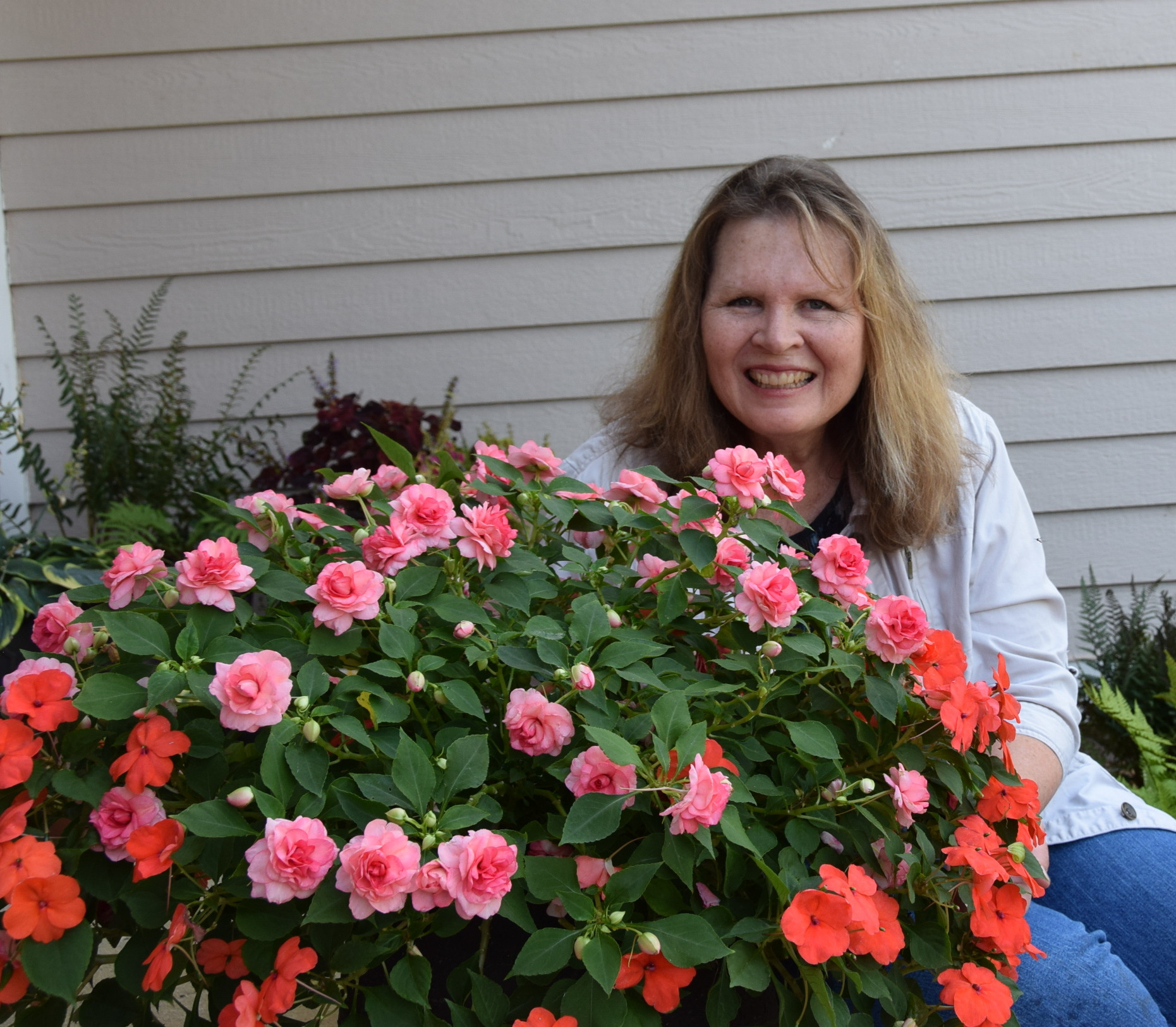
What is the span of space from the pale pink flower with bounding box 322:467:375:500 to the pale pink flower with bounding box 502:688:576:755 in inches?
14.5

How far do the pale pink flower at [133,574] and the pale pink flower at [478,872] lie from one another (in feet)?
1.29

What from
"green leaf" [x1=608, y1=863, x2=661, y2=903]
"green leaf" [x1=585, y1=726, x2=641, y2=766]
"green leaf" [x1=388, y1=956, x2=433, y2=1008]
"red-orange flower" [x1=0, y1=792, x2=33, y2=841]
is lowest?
"green leaf" [x1=388, y1=956, x2=433, y2=1008]

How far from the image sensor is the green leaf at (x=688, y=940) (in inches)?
29.5

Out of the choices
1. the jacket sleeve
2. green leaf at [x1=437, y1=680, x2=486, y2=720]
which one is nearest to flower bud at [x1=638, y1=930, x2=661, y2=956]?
green leaf at [x1=437, y1=680, x2=486, y2=720]

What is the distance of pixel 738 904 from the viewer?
0.88m

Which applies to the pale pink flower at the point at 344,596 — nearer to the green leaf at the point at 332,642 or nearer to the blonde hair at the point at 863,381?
the green leaf at the point at 332,642

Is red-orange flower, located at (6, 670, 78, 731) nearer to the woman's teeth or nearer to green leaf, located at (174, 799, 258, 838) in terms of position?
green leaf, located at (174, 799, 258, 838)

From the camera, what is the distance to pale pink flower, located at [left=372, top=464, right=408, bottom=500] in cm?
119

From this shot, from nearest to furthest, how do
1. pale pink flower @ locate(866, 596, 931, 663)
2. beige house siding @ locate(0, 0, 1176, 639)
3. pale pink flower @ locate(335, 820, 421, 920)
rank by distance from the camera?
1. pale pink flower @ locate(335, 820, 421, 920)
2. pale pink flower @ locate(866, 596, 931, 663)
3. beige house siding @ locate(0, 0, 1176, 639)

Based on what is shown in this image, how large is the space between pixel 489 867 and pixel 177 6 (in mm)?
A: 2918

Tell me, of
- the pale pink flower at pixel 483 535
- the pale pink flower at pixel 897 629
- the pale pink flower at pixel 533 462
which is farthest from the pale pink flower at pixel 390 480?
the pale pink flower at pixel 897 629

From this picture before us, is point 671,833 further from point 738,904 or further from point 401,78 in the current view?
point 401,78

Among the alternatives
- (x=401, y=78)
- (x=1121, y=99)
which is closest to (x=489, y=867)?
(x=401, y=78)

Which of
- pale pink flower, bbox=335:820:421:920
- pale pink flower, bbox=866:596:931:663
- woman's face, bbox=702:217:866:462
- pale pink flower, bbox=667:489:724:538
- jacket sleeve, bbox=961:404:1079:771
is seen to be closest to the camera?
pale pink flower, bbox=335:820:421:920
